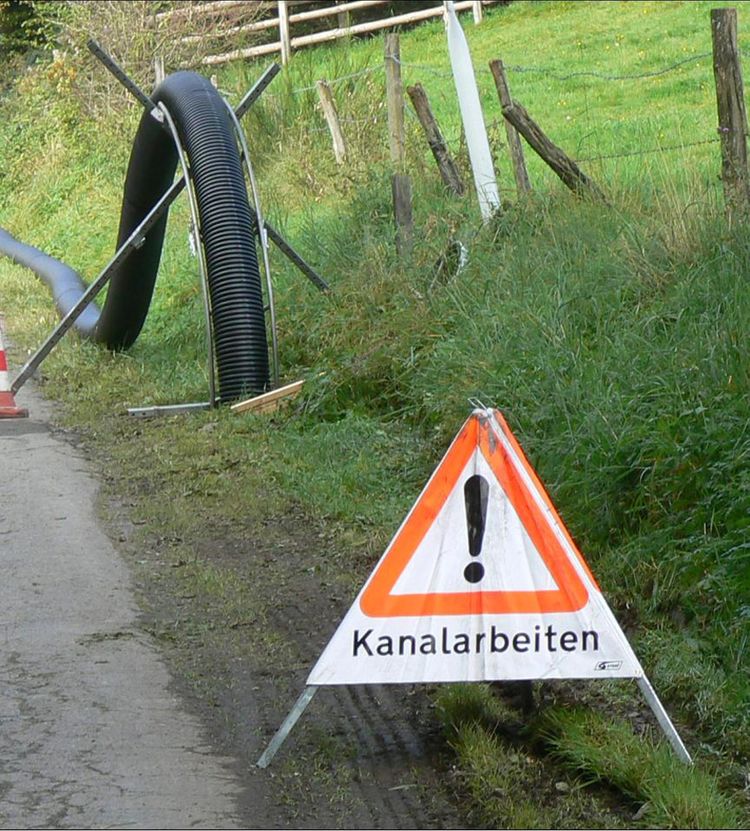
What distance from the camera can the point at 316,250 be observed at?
11.8 m

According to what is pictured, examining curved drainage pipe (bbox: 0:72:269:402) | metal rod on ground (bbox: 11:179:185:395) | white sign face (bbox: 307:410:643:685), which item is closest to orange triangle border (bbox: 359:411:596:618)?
white sign face (bbox: 307:410:643:685)

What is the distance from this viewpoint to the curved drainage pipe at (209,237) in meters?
10.0

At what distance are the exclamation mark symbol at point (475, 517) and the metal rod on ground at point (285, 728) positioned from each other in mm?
614

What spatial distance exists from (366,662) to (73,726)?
108 cm

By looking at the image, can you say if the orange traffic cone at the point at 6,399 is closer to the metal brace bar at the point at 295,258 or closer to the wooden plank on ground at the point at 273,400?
the wooden plank on ground at the point at 273,400

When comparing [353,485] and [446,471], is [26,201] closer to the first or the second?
[353,485]

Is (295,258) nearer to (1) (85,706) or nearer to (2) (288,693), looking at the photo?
(2) (288,693)

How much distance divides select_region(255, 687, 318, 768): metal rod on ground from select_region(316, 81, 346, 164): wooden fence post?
1078cm

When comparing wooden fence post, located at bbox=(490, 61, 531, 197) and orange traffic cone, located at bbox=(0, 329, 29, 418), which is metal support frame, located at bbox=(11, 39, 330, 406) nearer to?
orange traffic cone, located at bbox=(0, 329, 29, 418)

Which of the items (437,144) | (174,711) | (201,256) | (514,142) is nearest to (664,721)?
(174,711)

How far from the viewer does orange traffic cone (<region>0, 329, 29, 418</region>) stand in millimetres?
9922

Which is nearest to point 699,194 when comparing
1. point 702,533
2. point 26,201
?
point 702,533

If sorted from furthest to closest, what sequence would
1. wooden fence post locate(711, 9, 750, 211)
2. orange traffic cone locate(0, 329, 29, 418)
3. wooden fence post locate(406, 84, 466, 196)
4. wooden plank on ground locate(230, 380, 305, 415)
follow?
wooden fence post locate(406, 84, 466, 196) → orange traffic cone locate(0, 329, 29, 418) → wooden plank on ground locate(230, 380, 305, 415) → wooden fence post locate(711, 9, 750, 211)

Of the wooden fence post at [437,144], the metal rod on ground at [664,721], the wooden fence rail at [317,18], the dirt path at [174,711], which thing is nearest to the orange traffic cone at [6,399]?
the dirt path at [174,711]
